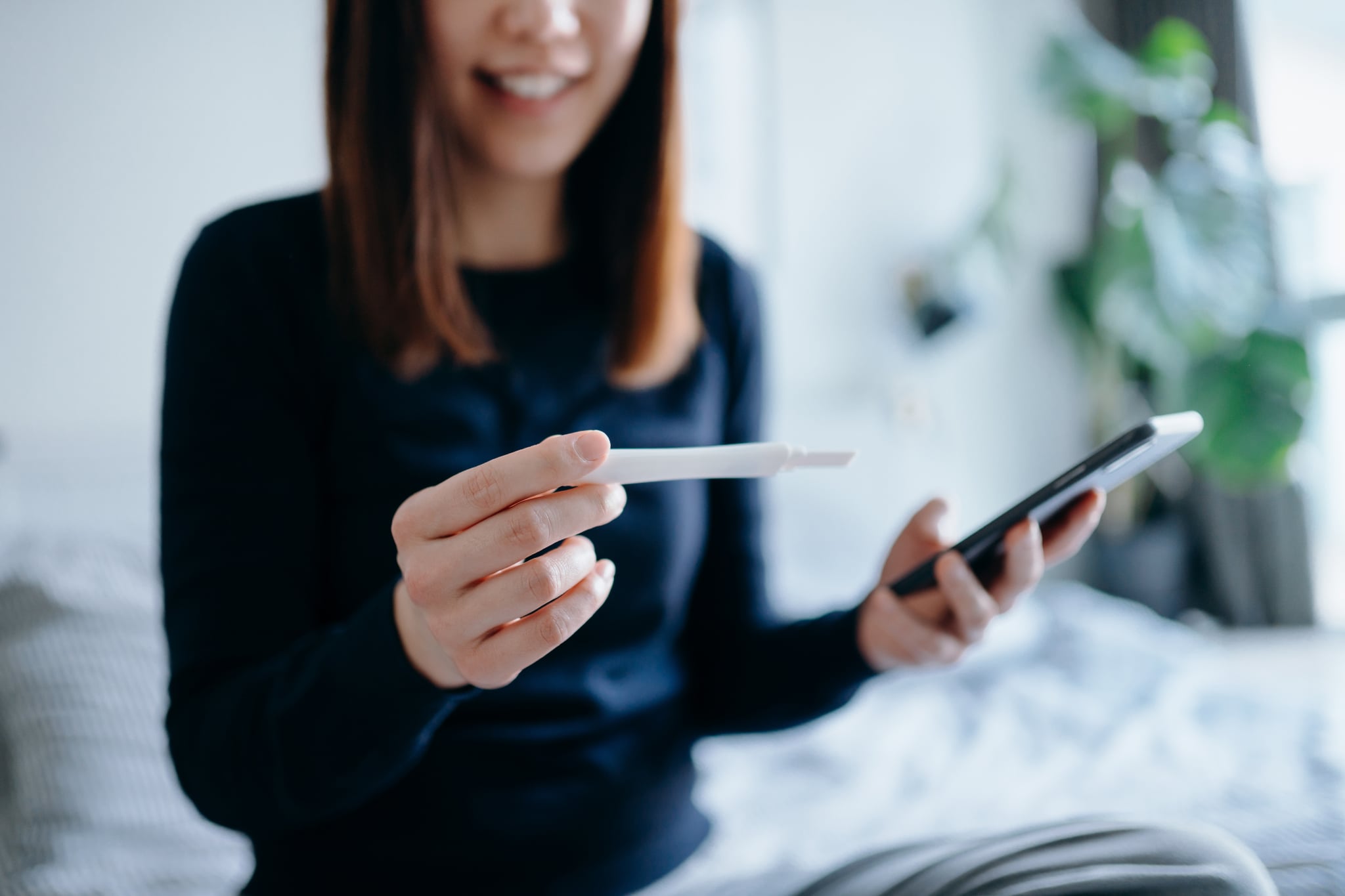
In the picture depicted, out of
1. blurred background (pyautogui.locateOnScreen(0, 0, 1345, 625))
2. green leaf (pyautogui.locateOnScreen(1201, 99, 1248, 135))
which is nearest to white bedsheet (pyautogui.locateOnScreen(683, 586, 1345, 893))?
blurred background (pyautogui.locateOnScreen(0, 0, 1345, 625))

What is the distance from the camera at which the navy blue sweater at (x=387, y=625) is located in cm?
54

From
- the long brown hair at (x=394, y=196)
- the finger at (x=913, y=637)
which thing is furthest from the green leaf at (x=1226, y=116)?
the finger at (x=913, y=637)

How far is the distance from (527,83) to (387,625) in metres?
0.42

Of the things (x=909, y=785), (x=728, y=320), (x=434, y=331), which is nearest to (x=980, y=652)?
(x=909, y=785)

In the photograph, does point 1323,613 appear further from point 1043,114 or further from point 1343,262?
point 1043,114

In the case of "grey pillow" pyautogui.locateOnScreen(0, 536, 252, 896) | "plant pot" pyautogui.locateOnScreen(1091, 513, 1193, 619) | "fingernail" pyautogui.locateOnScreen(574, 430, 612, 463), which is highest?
"fingernail" pyautogui.locateOnScreen(574, 430, 612, 463)

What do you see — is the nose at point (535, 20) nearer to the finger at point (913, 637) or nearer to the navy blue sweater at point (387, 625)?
the navy blue sweater at point (387, 625)

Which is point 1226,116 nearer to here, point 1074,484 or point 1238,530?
point 1238,530

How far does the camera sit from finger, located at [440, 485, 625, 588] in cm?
39

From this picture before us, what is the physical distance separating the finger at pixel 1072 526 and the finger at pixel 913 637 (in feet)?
0.29

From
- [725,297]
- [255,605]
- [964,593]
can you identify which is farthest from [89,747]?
[964,593]

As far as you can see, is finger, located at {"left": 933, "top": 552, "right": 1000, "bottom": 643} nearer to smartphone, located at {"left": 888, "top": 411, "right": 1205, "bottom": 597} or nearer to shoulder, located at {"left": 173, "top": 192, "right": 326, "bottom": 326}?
smartphone, located at {"left": 888, "top": 411, "right": 1205, "bottom": 597}

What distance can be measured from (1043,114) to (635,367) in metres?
2.35

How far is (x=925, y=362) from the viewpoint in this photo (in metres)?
2.51
